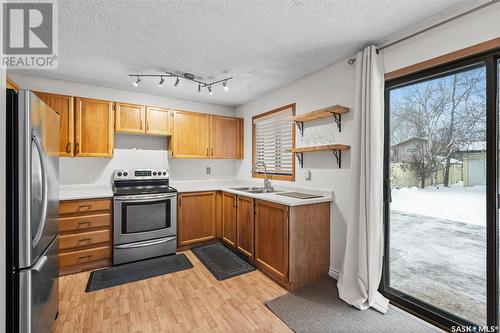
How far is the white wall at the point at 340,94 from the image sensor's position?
1616 mm

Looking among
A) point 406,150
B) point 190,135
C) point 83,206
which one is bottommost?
point 83,206

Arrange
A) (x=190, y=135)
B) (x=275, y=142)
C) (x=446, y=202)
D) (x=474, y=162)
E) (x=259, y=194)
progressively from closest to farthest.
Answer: (x=474, y=162) → (x=446, y=202) → (x=259, y=194) → (x=275, y=142) → (x=190, y=135)

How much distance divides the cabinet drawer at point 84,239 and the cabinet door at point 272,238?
189 cm

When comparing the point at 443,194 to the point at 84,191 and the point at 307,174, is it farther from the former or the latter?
the point at 84,191

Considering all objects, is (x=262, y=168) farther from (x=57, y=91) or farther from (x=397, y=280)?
(x=57, y=91)

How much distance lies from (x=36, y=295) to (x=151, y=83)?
2.66 meters

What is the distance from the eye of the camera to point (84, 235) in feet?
8.89

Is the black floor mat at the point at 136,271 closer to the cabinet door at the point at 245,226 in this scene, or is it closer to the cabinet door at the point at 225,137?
the cabinet door at the point at 245,226

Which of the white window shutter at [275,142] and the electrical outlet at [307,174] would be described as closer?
the electrical outlet at [307,174]

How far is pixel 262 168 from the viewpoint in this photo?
391 cm

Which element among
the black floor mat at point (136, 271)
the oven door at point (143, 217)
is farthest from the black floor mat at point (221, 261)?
the oven door at point (143, 217)

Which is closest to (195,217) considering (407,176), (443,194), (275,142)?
(275,142)

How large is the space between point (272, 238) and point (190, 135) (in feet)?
7.28

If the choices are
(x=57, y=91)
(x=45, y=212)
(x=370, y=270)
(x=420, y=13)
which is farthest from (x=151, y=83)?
(x=370, y=270)
